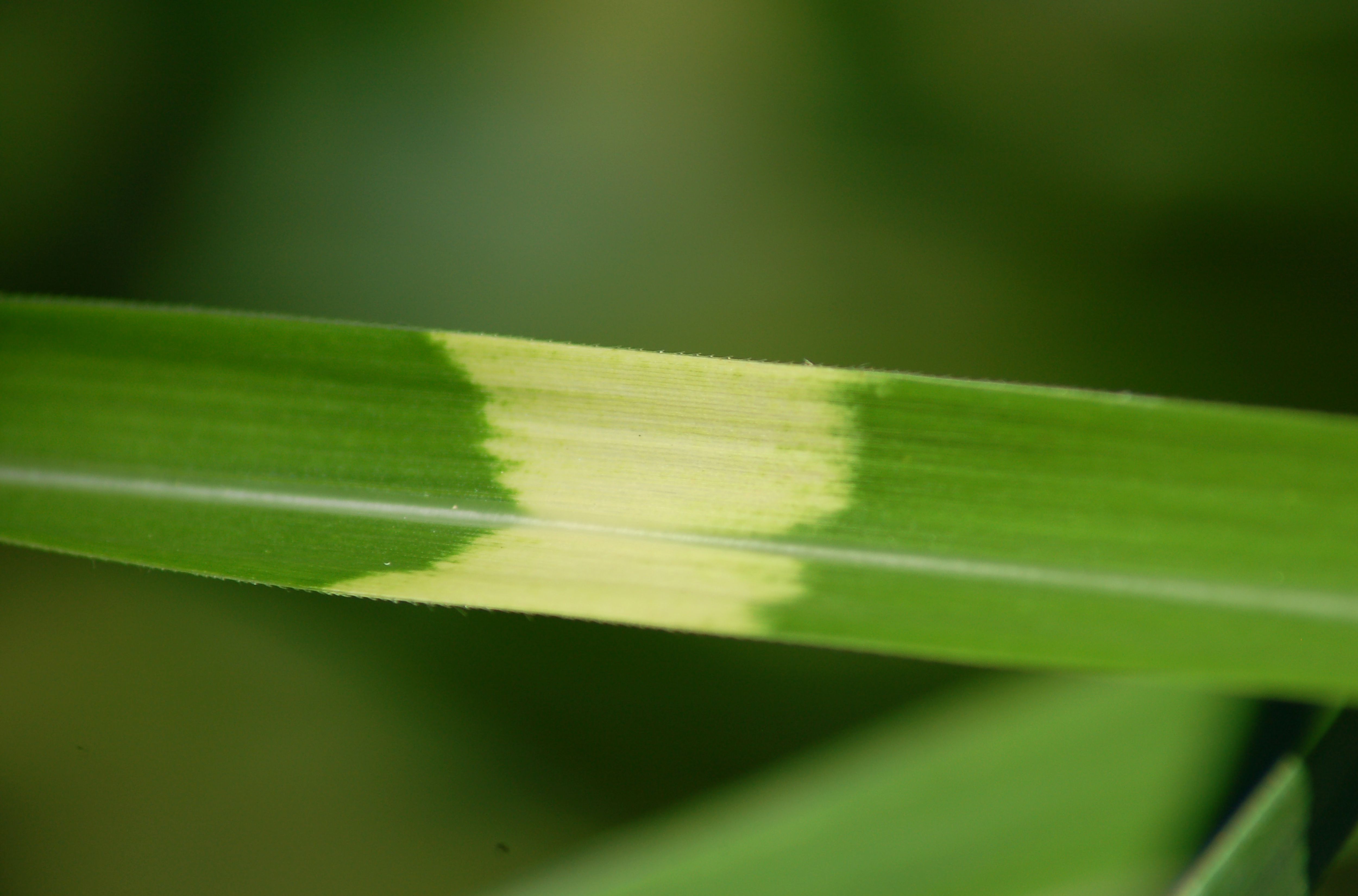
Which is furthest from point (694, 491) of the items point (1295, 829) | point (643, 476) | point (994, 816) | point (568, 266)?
point (568, 266)

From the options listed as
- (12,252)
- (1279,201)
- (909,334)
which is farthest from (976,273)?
(12,252)

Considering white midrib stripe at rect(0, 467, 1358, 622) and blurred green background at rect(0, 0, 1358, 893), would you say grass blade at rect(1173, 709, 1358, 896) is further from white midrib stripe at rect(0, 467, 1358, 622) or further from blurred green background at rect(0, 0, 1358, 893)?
blurred green background at rect(0, 0, 1358, 893)

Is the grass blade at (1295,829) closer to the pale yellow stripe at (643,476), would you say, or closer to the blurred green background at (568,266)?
the pale yellow stripe at (643,476)

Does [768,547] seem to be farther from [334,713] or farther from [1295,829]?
[334,713]

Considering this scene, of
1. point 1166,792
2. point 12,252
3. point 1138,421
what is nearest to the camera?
point 1138,421

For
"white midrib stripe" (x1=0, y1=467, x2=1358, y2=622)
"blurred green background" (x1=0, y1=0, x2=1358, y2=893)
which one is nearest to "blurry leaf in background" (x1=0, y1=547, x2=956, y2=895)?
"blurred green background" (x1=0, y1=0, x2=1358, y2=893)

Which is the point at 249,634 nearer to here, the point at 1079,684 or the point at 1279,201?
the point at 1079,684
